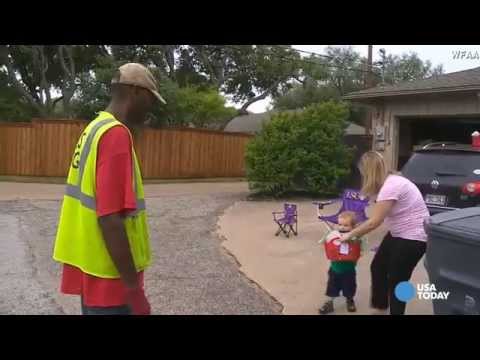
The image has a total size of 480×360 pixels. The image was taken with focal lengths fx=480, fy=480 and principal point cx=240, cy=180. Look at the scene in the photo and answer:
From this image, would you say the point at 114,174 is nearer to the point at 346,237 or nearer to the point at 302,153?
the point at 346,237

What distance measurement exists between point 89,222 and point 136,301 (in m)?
0.43

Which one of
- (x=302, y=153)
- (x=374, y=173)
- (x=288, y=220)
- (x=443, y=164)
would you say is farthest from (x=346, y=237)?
(x=302, y=153)

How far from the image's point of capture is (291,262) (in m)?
6.05

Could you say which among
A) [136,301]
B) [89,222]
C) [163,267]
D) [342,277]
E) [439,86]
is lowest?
[163,267]

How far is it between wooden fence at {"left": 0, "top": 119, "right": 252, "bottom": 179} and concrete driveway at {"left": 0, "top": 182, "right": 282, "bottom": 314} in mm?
3443

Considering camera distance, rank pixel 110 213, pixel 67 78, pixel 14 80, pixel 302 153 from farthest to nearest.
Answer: pixel 67 78, pixel 14 80, pixel 302 153, pixel 110 213

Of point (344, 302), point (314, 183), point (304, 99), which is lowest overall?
point (344, 302)

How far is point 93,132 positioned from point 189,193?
1141 centimetres

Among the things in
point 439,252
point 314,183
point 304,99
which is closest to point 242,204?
point 314,183

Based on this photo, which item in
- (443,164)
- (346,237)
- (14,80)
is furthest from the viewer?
(14,80)

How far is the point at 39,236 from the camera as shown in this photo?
24.2 feet

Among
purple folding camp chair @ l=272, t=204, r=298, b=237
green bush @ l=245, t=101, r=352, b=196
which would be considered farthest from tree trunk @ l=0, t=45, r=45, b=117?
purple folding camp chair @ l=272, t=204, r=298, b=237

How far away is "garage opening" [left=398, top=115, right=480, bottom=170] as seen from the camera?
39.2ft

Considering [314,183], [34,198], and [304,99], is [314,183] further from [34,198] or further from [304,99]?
[304,99]
